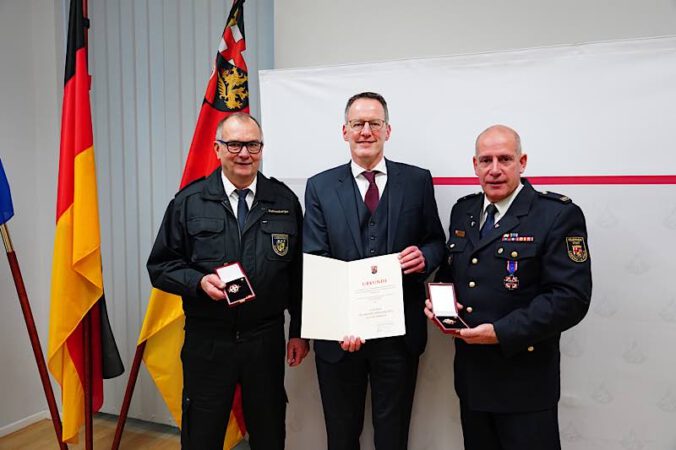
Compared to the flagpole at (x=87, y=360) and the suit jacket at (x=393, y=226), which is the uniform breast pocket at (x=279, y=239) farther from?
the flagpole at (x=87, y=360)

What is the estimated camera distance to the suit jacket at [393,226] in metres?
1.72

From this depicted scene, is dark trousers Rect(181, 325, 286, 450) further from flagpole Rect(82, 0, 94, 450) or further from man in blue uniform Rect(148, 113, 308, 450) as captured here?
flagpole Rect(82, 0, 94, 450)

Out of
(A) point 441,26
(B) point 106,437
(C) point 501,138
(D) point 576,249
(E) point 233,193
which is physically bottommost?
(B) point 106,437

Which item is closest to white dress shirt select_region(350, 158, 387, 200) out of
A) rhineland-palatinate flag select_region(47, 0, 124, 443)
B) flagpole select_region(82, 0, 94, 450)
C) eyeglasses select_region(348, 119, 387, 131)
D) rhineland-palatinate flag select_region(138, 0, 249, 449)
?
eyeglasses select_region(348, 119, 387, 131)

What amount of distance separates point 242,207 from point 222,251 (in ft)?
0.63

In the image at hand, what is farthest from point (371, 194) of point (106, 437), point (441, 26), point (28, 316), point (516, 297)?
point (106, 437)

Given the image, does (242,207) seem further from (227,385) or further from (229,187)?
(227,385)

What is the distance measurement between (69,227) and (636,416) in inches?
101

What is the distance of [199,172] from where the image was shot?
2264 millimetres

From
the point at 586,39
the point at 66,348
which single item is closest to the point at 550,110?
the point at 586,39

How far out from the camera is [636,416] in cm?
185

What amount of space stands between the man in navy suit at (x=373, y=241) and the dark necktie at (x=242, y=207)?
0.78 ft

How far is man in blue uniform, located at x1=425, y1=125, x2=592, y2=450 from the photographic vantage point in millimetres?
1377

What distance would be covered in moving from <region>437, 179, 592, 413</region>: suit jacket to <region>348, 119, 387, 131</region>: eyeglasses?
1.74 feet
